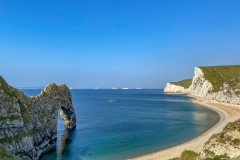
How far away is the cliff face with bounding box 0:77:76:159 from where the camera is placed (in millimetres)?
34000

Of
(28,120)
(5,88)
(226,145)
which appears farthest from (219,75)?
(5,88)

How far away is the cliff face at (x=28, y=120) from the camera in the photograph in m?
34.0

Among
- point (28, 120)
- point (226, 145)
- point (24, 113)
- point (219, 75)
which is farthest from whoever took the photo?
point (219, 75)

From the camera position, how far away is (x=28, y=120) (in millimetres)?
39562

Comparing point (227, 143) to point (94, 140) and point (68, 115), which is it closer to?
point (94, 140)

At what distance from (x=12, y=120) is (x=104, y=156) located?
19.8 meters

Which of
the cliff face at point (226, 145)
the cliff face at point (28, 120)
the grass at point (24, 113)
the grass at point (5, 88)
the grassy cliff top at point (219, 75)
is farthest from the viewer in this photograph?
the grassy cliff top at point (219, 75)

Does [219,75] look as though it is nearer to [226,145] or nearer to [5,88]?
[226,145]

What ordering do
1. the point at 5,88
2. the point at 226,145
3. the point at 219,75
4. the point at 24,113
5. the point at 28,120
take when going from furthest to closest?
the point at 219,75 < the point at 24,113 < the point at 28,120 < the point at 5,88 < the point at 226,145

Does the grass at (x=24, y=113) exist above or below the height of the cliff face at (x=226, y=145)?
above

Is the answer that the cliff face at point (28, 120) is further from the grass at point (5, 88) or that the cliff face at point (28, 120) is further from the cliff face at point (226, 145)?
the cliff face at point (226, 145)

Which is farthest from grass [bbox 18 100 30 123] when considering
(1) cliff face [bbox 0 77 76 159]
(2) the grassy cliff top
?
(2) the grassy cliff top

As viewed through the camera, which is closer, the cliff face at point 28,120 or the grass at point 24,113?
the cliff face at point 28,120

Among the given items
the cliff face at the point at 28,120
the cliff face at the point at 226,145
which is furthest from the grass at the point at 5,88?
the cliff face at the point at 226,145
